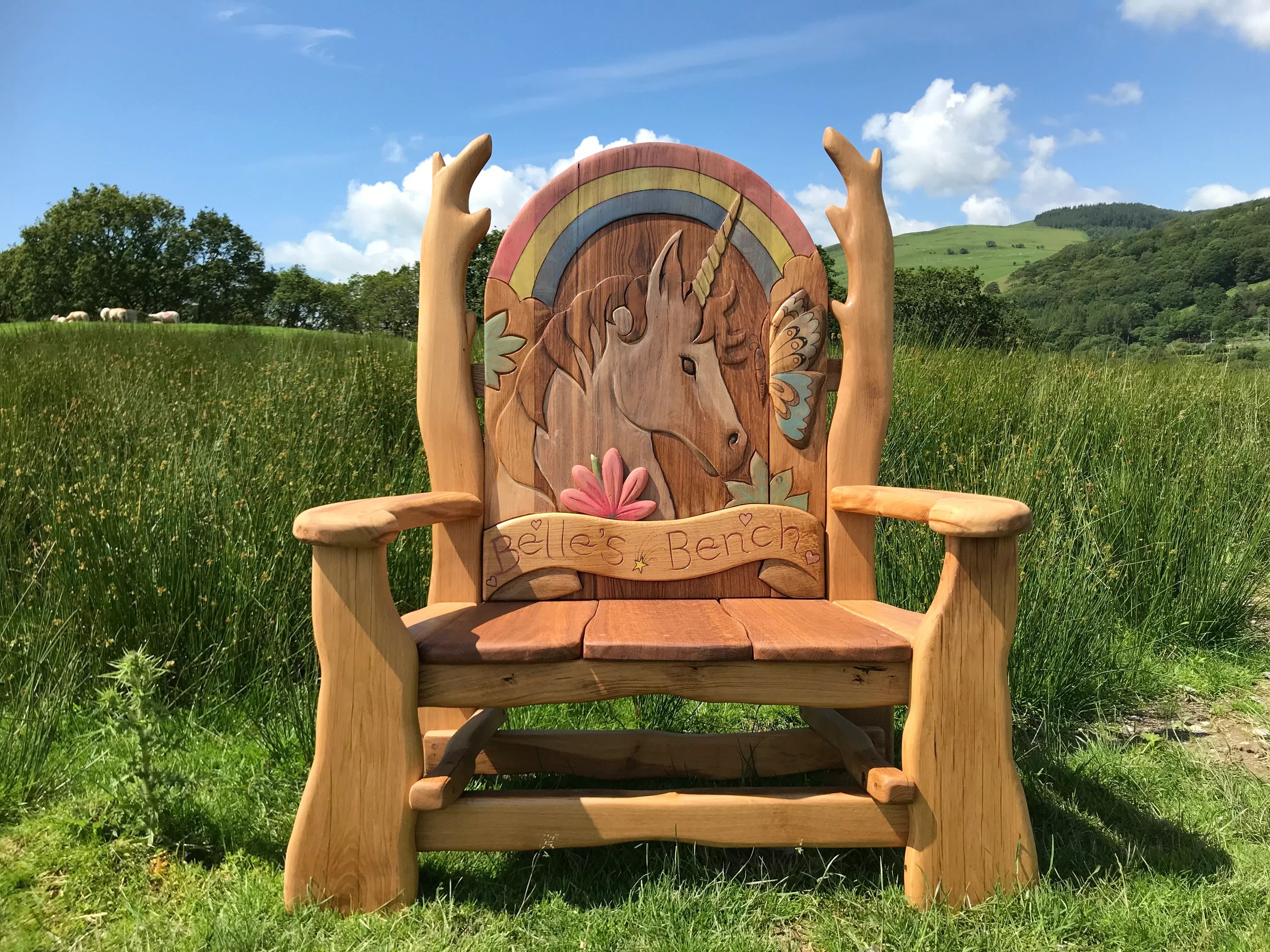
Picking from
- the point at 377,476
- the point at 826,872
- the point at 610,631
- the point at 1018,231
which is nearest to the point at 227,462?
the point at 377,476

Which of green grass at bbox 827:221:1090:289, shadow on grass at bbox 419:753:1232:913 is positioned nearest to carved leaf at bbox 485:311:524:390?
shadow on grass at bbox 419:753:1232:913

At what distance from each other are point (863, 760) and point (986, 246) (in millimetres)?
82485

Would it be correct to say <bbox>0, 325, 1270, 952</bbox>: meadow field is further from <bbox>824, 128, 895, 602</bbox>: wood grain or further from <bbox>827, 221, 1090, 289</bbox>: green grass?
<bbox>827, 221, 1090, 289</bbox>: green grass

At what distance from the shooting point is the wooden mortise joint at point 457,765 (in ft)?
4.57

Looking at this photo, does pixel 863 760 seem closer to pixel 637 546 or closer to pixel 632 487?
pixel 637 546

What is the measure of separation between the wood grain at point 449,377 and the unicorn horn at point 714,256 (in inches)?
21.8

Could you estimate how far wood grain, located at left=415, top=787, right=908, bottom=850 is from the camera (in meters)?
1.44

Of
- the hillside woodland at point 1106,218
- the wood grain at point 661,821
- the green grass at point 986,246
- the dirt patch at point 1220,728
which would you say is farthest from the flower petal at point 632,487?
the hillside woodland at point 1106,218

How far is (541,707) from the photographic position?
2.41 meters

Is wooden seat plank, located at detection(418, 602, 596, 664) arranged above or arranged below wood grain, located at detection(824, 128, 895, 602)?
below

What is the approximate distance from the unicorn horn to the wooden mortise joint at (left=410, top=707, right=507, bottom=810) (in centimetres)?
108

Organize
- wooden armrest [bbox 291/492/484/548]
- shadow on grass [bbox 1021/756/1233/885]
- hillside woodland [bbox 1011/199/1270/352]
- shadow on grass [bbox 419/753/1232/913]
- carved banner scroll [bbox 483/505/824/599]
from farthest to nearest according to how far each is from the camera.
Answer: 1. hillside woodland [bbox 1011/199/1270/352]
2. carved banner scroll [bbox 483/505/824/599]
3. shadow on grass [bbox 1021/756/1233/885]
4. shadow on grass [bbox 419/753/1232/913]
5. wooden armrest [bbox 291/492/484/548]

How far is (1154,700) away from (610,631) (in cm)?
229

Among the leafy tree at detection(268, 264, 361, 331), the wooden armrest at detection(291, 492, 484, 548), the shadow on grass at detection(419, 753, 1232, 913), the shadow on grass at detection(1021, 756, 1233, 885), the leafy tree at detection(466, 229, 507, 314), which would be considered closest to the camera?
the wooden armrest at detection(291, 492, 484, 548)
